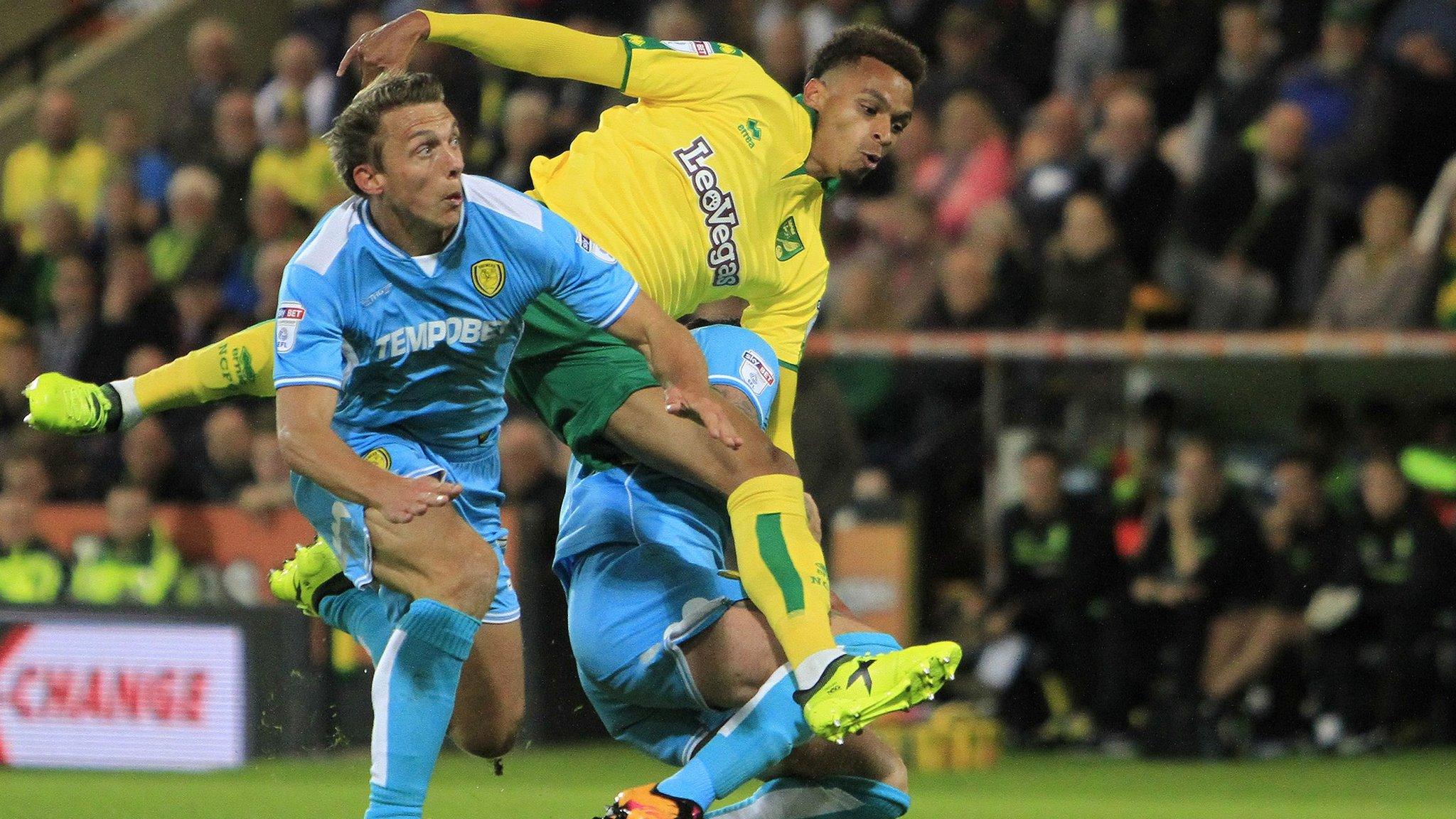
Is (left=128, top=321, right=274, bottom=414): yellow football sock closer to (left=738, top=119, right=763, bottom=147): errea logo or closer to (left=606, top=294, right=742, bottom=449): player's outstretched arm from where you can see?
(left=606, top=294, right=742, bottom=449): player's outstretched arm

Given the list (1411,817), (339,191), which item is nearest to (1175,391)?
(1411,817)

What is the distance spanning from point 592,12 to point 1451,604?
21.7 ft

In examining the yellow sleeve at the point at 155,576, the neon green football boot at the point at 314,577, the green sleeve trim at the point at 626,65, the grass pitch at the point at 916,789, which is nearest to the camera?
the neon green football boot at the point at 314,577

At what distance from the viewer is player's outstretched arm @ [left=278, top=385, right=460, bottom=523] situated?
16.4 ft

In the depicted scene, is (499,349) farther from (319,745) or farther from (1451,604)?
(1451,604)

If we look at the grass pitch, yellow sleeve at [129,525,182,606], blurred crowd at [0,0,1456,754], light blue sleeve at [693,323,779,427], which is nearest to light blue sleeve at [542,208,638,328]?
light blue sleeve at [693,323,779,427]

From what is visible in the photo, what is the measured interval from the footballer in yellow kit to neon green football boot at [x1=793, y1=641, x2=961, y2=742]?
335 millimetres

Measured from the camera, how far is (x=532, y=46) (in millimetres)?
5984

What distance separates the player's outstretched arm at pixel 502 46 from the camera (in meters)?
5.71

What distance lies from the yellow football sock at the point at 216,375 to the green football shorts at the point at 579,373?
2.37 feet

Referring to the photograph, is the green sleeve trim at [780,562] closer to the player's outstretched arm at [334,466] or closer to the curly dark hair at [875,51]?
the player's outstretched arm at [334,466]

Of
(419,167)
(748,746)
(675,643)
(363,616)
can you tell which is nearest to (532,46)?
(419,167)

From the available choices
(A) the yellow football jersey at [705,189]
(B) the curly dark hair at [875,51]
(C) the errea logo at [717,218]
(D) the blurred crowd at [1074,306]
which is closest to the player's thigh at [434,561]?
(A) the yellow football jersey at [705,189]

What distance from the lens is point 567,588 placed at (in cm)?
587
